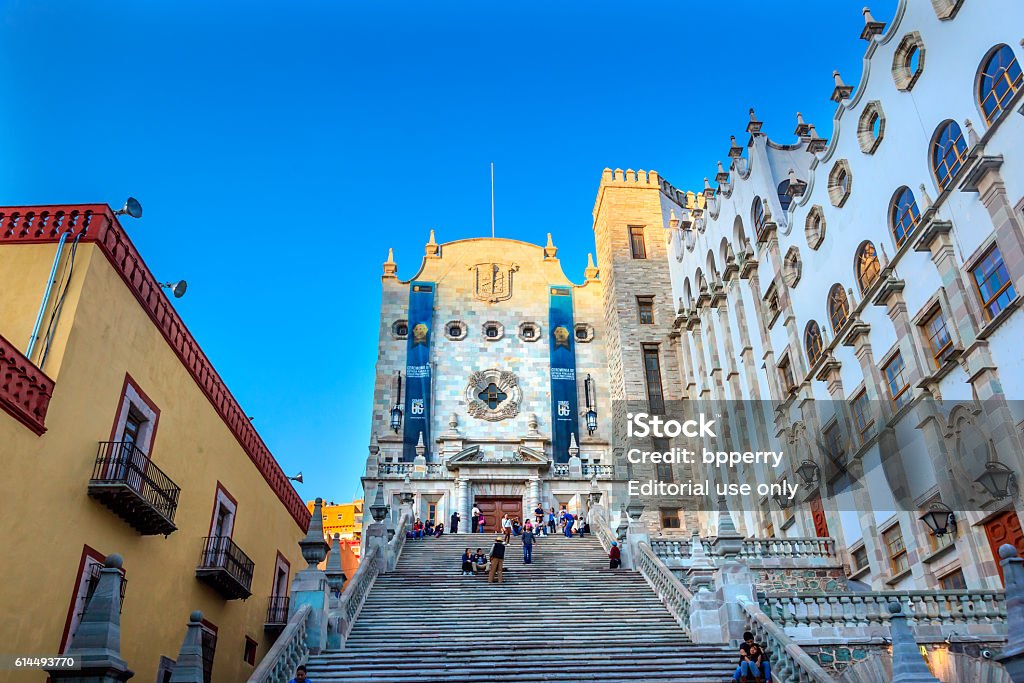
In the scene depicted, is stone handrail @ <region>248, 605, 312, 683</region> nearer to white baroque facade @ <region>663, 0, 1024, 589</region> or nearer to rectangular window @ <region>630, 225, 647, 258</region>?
white baroque facade @ <region>663, 0, 1024, 589</region>

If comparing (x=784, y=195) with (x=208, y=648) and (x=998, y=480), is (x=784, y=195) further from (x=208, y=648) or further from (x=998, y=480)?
(x=208, y=648)

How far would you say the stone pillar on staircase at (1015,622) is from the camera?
8430mm

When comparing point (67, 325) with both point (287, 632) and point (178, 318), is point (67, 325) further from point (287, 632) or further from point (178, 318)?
point (287, 632)

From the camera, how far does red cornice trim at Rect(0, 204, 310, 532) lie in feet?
49.2

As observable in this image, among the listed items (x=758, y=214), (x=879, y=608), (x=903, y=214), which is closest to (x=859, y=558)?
(x=879, y=608)

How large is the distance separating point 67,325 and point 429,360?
26741 mm

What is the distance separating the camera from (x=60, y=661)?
9.05 meters

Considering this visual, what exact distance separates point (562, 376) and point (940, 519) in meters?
23.5

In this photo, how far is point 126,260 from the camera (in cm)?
1612

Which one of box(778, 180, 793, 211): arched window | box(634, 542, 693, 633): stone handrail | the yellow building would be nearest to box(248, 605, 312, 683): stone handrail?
the yellow building

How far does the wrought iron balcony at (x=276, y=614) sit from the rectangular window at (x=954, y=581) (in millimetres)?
17233

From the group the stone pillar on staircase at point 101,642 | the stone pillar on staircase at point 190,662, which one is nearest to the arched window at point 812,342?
the stone pillar on staircase at point 190,662

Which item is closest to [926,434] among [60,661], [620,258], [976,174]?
[976,174]

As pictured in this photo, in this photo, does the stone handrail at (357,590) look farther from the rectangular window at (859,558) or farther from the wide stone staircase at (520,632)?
the rectangular window at (859,558)
